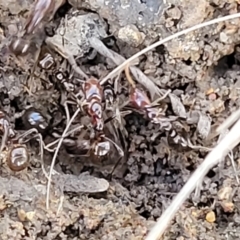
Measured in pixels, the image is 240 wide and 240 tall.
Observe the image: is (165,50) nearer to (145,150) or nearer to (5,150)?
(145,150)

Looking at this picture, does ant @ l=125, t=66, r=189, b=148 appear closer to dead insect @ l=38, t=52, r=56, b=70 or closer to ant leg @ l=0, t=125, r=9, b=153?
dead insect @ l=38, t=52, r=56, b=70

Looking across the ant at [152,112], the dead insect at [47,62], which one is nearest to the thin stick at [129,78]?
the ant at [152,112]

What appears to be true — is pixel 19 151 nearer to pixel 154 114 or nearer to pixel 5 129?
pixel 5 129

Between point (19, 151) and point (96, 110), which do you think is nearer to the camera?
point (19, 151)

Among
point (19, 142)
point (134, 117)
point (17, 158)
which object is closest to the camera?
point (17, 158)

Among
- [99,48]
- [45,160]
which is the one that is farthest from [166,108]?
[45,160]

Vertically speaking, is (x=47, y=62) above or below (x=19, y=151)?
above

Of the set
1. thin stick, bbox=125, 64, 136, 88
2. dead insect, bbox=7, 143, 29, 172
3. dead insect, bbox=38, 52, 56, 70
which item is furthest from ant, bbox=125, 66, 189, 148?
dead insect, bbox=7, 143, 29, 172

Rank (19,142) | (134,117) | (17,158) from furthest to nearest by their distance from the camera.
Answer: (134,117) < (19,142) < (17,158)

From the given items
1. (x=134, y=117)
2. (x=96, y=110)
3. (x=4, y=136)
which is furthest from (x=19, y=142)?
(x=134, y=117)
